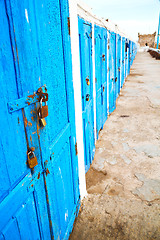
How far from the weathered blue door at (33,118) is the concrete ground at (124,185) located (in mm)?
689

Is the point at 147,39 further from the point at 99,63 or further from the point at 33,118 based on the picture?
the point at 33,118

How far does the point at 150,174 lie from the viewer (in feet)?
11.2

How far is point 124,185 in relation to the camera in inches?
124

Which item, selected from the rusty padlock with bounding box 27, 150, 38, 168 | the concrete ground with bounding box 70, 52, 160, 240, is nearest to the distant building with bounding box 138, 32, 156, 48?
the concrete ground with bounding box 70, 52, 160, 240

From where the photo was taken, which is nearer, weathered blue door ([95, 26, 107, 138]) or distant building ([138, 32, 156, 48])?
weathered blue door ([95, 26, 107, 138])

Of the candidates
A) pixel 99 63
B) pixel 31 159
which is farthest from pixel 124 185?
pixel 99 63

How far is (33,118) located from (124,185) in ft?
8.16

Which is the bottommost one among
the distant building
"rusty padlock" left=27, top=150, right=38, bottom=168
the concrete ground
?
the concrete ground

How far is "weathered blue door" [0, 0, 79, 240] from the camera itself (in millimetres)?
1030

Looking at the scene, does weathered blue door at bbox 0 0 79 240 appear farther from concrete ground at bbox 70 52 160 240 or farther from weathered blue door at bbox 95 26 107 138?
weathered blue door at bbox 95 26 107 138

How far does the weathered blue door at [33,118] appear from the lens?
40.6 inches

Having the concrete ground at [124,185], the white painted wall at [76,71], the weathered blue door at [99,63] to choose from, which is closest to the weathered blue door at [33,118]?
the white painted wall at [76,71]

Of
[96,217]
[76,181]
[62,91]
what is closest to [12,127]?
[62,91]

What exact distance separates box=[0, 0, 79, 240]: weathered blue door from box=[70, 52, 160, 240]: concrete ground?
0.69 m
